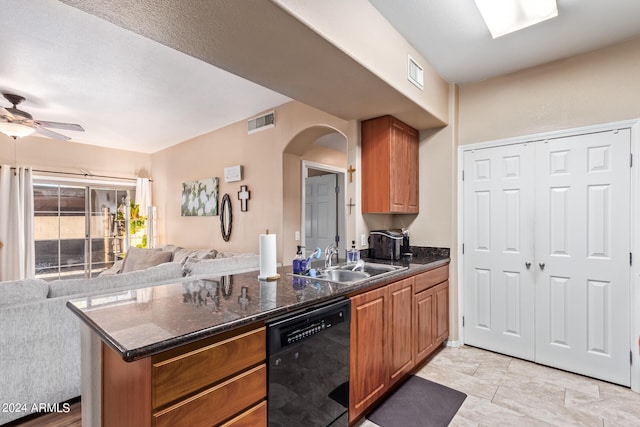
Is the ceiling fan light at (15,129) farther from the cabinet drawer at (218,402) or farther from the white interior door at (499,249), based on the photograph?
the white interior door at (499,249)

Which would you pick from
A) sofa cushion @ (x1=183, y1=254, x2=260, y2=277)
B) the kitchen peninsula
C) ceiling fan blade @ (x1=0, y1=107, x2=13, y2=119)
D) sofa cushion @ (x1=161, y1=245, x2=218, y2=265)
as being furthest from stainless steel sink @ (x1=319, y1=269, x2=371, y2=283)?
ceiling fan blade @ (x1=0, y1=107, x2=13, y2=119)

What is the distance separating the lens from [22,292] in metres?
2.10

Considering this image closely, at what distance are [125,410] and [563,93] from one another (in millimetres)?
3595

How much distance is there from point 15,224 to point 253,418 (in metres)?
5.62

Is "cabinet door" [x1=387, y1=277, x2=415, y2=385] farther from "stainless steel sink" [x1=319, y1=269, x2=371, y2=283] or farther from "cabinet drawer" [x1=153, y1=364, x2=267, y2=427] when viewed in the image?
"cabinet drawer" [x1=153, y1=364, x2=267, y2=427]

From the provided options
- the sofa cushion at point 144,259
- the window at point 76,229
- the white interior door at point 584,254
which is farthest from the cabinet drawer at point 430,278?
the window at point 76,229

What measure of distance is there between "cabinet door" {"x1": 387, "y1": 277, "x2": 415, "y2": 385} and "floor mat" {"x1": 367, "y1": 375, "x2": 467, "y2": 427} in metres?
0.13

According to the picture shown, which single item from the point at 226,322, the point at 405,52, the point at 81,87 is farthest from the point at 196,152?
the point at 226,322

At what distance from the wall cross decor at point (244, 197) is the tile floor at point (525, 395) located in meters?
2.93

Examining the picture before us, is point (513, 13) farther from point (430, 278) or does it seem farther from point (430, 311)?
point (430, 311)

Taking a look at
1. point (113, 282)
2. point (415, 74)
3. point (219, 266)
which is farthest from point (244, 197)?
point (415, 74)

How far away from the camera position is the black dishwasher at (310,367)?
140 cm

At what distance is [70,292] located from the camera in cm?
230

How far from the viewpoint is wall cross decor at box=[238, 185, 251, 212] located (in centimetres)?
434
